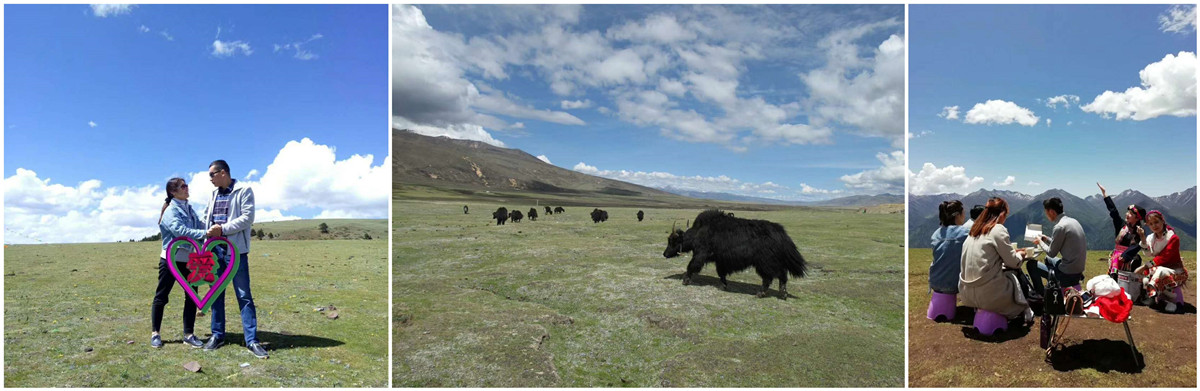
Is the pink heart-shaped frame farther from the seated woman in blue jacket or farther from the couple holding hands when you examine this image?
the seated woman in blue jacket

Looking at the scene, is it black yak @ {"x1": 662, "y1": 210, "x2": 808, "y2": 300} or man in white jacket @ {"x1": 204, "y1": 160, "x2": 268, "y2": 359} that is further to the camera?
black yak @ {"x1": 662, "y1": 210, "x2": 808, "y2": 300}

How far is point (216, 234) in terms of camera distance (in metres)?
5.12

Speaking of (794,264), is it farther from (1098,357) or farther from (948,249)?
(1098,357)

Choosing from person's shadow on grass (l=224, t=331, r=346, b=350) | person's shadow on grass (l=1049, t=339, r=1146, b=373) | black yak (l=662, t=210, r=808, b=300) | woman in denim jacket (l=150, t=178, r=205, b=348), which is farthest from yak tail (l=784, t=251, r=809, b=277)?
woman in denim jacket (l=150, t=178, r=205, b=348)

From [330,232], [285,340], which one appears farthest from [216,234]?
[330,232]

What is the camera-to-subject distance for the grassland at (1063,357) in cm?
449

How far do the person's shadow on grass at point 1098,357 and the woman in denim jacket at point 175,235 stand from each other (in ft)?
27.4

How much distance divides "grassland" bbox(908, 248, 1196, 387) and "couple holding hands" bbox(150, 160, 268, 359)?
6677 millimetres

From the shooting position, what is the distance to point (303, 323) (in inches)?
258

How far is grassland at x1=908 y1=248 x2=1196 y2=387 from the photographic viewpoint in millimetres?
4488

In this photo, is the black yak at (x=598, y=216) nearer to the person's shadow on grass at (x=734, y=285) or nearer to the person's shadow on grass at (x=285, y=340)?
the person's shadow on grass at (x=734, y=285)


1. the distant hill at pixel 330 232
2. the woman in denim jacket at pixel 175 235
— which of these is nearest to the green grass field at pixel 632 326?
the woman in denim jacket at pixel 175 235

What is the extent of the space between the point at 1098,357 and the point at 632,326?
173 inches

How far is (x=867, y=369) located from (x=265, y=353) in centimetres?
591
